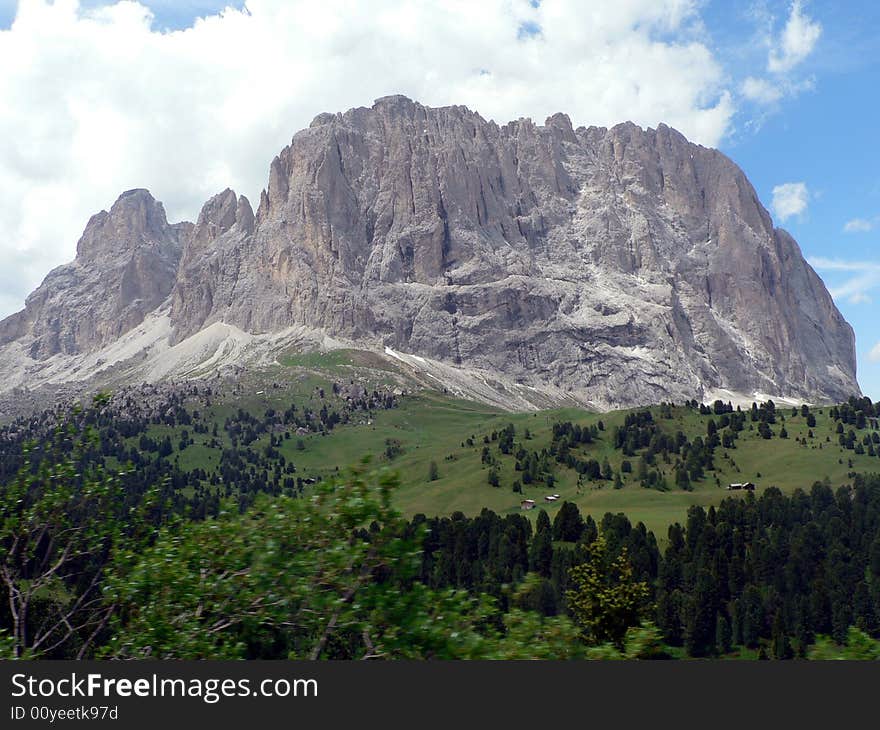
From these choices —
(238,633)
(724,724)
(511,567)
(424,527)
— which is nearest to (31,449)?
(238,633)

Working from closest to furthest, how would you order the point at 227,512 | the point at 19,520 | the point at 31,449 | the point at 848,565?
the point at 227,512 < the point at 19,520 < the point at 31,449 < the point at 848,565

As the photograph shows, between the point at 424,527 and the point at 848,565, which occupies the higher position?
the point at 424,527

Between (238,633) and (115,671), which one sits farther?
(238,633)

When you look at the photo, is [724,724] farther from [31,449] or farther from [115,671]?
[31,449]

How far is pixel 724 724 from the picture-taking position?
43.1ft

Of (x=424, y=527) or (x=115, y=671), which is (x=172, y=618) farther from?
(x=424, y=527)

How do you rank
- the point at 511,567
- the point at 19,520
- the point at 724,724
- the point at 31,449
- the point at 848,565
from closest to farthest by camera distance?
the point at 724,724
the point at 19,520
the point at 31,449
the point at 848,565
the point at 511,567

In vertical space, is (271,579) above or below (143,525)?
below

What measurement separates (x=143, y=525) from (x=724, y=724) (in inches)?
628

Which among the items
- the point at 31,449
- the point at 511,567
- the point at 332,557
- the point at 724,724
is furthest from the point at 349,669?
the point at 511,567

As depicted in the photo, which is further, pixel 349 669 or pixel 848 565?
pixel 848 565

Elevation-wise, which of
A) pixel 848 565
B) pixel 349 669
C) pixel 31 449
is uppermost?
pixel 31 449

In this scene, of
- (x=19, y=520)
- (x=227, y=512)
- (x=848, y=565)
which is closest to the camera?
(x=227, y=512)

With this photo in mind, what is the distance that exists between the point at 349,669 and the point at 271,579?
4085 millimetres
